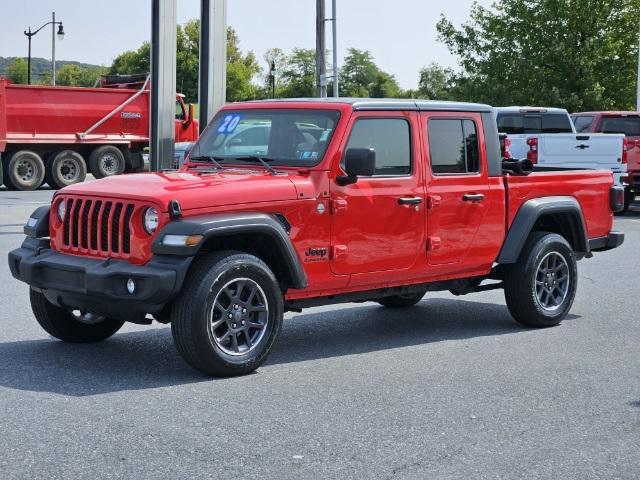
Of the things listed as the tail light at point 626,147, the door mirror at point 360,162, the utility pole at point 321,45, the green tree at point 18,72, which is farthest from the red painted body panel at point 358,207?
the green tree at point 18,72

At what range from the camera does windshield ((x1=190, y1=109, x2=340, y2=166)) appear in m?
7.91

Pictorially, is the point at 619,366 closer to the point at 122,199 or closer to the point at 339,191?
the point at 339,191

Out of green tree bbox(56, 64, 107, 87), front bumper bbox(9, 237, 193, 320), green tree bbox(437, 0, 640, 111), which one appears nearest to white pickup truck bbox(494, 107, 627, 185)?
front bumper bbox(9, 237, 193, 320)

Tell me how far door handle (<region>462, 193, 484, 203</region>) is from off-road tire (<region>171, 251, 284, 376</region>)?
1919 mm

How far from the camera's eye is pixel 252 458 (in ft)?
17.5

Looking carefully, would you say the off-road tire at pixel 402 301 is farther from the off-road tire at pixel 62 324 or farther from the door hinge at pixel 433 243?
the off-road tire at pixel 62 324

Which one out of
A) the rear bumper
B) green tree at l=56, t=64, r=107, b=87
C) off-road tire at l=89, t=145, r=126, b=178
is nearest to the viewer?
the rear bumper

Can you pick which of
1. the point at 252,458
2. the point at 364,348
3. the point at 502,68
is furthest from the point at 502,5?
the point at 252,458

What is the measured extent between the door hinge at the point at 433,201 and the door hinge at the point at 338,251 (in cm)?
84

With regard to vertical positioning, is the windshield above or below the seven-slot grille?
above

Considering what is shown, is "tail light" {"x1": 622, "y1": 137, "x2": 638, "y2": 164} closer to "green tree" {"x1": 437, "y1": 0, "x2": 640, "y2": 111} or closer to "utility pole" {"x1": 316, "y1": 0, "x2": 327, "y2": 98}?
"utility pole" {"x1": 316, "y1": 0, "x2": 327, "y2": 98}

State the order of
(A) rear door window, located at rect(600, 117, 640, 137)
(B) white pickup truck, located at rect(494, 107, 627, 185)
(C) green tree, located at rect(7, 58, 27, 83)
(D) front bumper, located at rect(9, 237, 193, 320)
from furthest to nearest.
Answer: (C) green tree, located at rect(7, 58, 27, 83)
(A) rear door window, located at rect(600, 117, 640, 137)
(B) white pickup truck, located at rect(494, 107, 627, 185)
(D) front bumper, located at rect(9, 237, 193, 320)

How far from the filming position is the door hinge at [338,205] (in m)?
7.69

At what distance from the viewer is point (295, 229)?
7504mm
